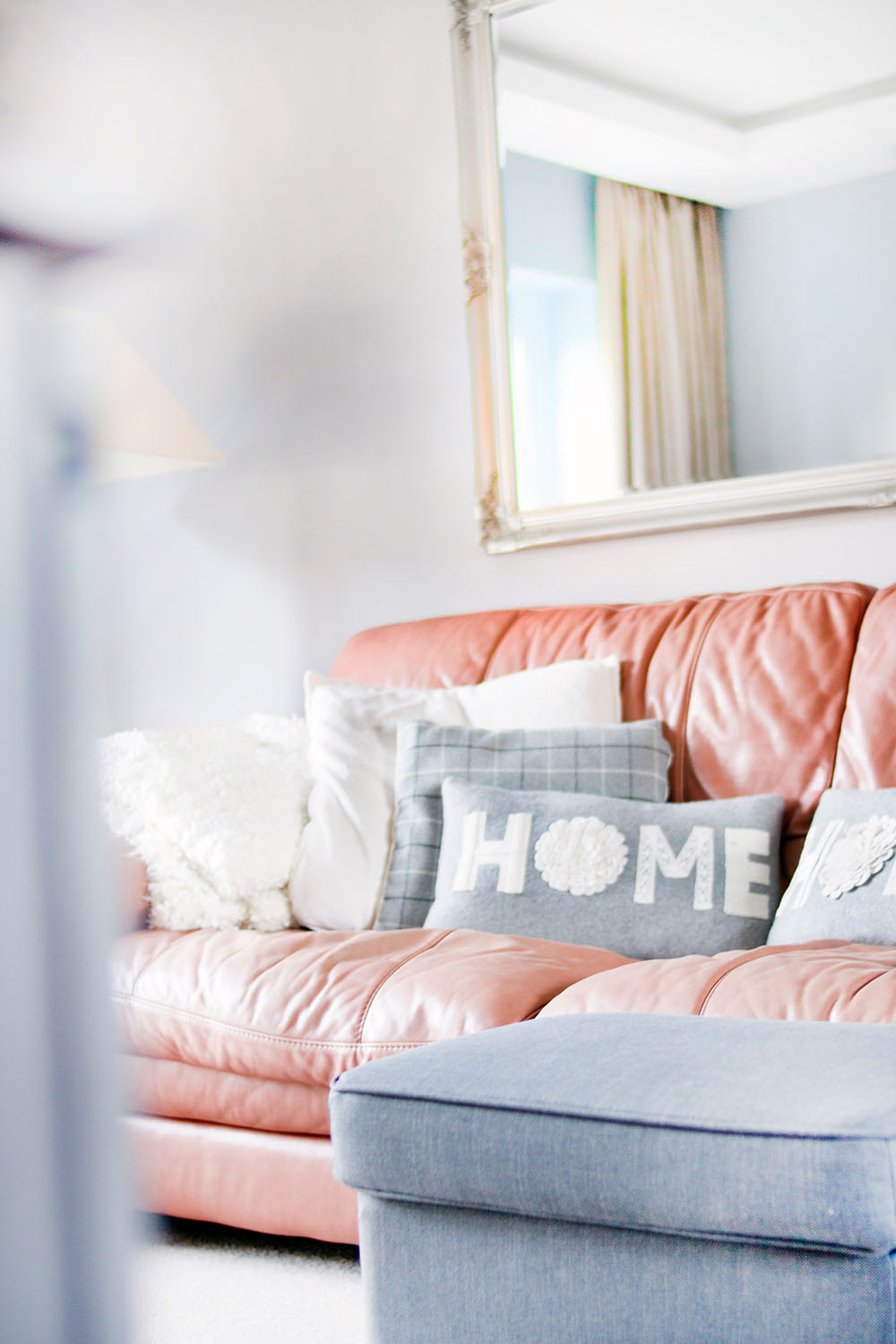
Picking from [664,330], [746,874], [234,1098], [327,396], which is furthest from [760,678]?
[327,396]

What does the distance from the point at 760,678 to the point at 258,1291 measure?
3.69 ft

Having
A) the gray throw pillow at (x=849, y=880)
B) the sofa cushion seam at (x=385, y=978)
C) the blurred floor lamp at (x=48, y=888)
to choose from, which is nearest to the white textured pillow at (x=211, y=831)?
the sofa cushion seam at (x=385, y=978)

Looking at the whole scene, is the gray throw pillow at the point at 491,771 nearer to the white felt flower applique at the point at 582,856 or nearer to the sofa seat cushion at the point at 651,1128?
the white felt flower applique at the point at 582,856

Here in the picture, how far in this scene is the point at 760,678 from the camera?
1966 millimetres

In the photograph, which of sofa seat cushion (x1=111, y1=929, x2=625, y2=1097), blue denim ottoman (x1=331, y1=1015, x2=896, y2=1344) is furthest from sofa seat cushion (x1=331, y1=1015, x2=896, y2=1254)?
sofa seat cushion (x1=111, y1=929, x2=625, y2=1097)

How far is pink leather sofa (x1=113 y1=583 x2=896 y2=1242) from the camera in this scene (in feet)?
4.57

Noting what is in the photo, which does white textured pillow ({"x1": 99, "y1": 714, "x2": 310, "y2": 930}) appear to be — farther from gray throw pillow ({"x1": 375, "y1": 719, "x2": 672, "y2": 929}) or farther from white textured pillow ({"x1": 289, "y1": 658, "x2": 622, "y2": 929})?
gray throw pillow ({"x1": 375, "y1": 719, "x2": 672, "y2": 929})

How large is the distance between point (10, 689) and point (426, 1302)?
871 millimetres

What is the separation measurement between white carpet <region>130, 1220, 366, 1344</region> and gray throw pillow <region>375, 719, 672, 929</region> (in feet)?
1.57

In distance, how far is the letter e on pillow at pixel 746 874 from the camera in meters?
1.72

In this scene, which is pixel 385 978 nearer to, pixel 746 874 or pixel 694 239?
pixel 746 874

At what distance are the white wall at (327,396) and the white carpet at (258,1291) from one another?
1341 millimetres

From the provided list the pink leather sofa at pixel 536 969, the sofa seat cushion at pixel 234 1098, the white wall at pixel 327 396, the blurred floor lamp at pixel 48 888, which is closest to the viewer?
the blurred floor lamp at pixel 48 888

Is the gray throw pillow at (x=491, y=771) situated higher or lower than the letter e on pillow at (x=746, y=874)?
higher
